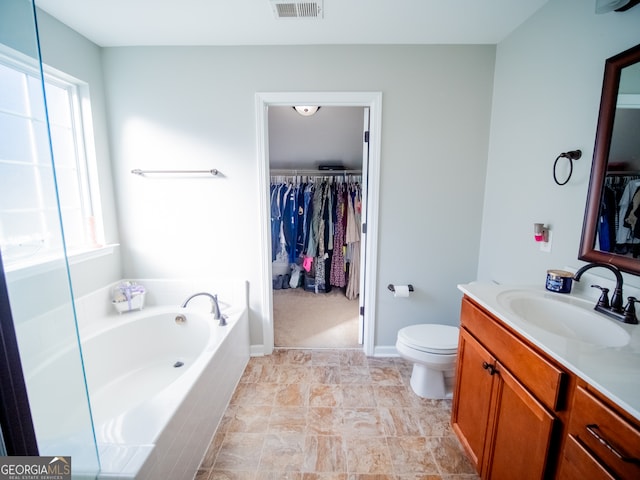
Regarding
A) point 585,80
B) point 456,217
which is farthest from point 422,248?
point 585,80

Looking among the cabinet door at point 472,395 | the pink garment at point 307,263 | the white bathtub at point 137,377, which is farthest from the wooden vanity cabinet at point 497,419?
the pink garment at point 307,263

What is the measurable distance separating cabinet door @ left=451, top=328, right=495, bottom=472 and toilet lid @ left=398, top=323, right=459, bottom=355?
24cm

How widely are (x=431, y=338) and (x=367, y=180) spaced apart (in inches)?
48.7

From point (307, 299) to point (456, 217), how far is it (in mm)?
2130

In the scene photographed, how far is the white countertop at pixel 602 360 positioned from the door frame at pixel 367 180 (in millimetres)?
1191

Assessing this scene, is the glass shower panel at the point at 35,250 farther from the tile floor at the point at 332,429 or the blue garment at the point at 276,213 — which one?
the blue garment at the point at 276,213

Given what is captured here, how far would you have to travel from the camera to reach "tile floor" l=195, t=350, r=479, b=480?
4.57 ft

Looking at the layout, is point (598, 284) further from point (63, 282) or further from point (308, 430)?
point (63, 282)

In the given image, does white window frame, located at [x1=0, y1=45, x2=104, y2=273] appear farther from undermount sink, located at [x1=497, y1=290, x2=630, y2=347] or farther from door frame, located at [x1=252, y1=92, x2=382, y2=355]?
undermount sink, located at [x1=497, y1=290, x2=630, y2=347]

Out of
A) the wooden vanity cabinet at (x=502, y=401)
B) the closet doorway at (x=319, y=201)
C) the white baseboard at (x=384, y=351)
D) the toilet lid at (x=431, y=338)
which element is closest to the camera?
the wooden vanity cabinet at (x=502, y=401)

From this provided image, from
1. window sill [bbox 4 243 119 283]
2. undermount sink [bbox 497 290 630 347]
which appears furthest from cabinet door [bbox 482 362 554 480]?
window sill [bbox 4 243 119 283]

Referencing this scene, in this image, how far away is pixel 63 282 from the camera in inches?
32.5

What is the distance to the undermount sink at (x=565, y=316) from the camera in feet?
3.48

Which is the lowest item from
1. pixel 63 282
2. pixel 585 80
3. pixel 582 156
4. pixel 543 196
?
pixel 63 282
